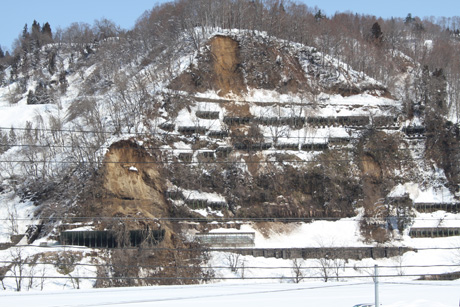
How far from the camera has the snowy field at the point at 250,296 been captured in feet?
54.6

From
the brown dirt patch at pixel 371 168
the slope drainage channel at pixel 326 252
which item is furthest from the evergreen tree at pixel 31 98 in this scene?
the brown dirt patch at pixel 371 168

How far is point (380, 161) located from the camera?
54750 mm

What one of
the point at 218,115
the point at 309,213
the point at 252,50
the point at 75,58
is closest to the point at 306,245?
the point at 309,213

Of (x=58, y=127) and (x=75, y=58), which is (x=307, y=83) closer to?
(x=58, y=127)

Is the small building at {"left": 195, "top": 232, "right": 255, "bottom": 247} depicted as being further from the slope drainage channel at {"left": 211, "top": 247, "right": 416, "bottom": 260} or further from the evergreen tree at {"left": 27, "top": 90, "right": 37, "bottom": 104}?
the evergreen tree at {"left": 27, "top": 90, "right": 37, "bottom": 104}

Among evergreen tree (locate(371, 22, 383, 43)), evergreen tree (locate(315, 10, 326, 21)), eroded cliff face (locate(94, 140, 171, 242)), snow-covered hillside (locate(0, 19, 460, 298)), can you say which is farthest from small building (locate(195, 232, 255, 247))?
evergreen tree (locate(315, 10, 326, 21))

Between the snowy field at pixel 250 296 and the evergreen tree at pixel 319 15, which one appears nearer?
the snowy field at pixel 250 296

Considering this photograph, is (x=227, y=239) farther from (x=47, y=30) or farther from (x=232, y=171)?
(x=47, y=30)

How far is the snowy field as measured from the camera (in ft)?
54.6

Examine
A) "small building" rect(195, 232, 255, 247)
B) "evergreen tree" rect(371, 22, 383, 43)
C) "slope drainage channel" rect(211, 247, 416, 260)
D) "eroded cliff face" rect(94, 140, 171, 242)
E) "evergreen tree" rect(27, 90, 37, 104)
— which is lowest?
"slope drainage channel" rect(211, 247, 416, 260)

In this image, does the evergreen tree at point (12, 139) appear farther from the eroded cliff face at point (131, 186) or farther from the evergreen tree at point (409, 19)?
the evergreen tree at point (409, 19)

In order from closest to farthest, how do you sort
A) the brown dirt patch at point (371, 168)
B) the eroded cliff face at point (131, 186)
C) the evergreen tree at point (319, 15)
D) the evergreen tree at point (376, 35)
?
1. the eroded cliff face at point (131, 186)
2. the brown dirt patch at point (371, 168)
3. the evergreen tree at point (376, 35)
4. the evergreen tree at point (319, 15)

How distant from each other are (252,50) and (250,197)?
81.4 feet

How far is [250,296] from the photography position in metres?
17.8
